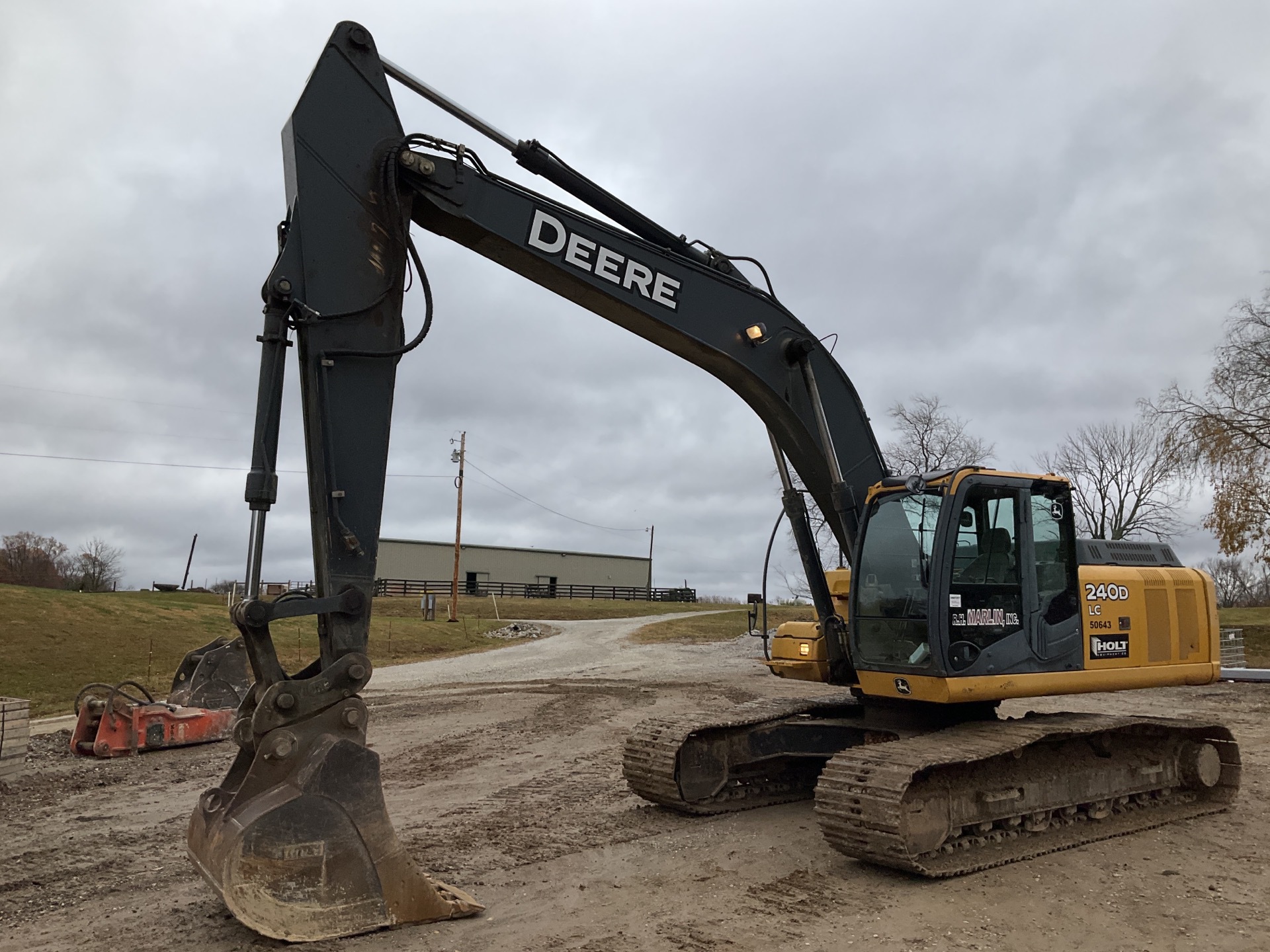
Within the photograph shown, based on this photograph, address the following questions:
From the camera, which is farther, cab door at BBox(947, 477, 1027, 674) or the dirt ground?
cab door at BBox(947, 477, 1027, 674)

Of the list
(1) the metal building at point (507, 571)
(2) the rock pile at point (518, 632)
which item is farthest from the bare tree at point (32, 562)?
(2) the rock pile at point (518, 632)

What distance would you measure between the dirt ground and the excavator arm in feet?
1.43

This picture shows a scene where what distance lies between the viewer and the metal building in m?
62.4

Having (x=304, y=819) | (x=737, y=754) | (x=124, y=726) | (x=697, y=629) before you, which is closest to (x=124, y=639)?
(x=124, y=726)

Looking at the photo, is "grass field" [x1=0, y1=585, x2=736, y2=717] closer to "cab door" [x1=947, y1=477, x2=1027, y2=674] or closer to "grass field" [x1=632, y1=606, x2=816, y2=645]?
"grass field" [x1=632, y1=606, x2=816, y2=645]

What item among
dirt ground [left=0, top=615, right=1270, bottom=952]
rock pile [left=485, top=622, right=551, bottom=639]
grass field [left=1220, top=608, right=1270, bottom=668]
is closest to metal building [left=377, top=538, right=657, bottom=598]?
rock pile [left=485, top=622, right=551, bottom=639]

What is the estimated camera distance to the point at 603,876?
6270 millimetres

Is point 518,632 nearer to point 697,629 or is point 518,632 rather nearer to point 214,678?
point 697,629

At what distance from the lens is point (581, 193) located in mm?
6934

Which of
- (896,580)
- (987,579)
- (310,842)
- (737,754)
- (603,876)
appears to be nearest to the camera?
(310,842)

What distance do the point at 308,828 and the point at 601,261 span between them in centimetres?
402

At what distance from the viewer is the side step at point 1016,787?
20.4 feet

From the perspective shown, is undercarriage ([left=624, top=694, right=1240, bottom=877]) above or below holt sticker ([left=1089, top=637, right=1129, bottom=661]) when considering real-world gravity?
below

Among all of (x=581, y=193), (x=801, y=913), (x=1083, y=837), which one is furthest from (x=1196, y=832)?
(x=581, y=193)
